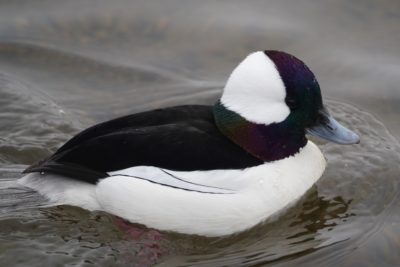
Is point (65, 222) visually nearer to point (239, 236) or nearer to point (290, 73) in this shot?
point (239, 236)

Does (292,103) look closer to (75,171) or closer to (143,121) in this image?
(143,121)

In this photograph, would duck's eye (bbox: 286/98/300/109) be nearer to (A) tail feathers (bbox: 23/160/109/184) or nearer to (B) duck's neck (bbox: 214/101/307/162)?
(B) duck's neck (bbox: 214/101/307/162)

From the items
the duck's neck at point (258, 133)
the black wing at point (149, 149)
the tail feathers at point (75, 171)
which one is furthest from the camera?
the duck's neck at point (258, 133)

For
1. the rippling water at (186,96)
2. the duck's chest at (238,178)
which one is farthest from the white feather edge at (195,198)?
the rippling water at (186,96)

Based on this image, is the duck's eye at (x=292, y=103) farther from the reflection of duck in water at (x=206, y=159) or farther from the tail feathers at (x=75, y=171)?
the tail feathers at (x=75, y=171)

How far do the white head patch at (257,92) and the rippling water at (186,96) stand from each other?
89 centimetres

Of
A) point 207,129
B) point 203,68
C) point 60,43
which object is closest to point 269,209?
point 207,129

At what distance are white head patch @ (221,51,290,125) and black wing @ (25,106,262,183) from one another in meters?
0.27

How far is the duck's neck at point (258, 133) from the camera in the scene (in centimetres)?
641

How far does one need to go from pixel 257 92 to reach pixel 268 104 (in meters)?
0.13

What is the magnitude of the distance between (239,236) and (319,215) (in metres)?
0.86

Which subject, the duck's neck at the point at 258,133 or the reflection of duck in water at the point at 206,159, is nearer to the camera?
the reflection of duck in water at the point at 206,159

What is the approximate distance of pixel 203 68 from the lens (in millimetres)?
9164

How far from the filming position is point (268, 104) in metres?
6.38
